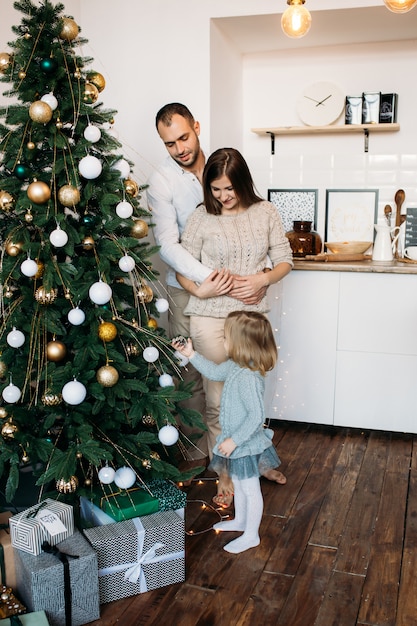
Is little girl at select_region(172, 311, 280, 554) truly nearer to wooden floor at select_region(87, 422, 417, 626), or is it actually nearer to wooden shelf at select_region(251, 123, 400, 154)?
wooden floor at select_region(87, 422, 417, 626)

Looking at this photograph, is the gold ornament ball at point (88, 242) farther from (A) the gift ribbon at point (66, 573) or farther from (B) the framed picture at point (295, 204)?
(B) the framed picture at point (295, 204)

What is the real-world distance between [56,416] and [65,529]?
0.37 meters

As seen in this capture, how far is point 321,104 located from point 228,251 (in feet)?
5.02

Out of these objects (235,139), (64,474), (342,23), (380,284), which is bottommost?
(64,474)

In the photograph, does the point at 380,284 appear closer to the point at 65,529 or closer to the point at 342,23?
the point at 342,23

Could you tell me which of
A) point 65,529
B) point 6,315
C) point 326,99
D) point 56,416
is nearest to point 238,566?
point 65,529

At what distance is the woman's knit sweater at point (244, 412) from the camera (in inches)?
88.2

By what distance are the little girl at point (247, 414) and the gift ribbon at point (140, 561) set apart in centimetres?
31

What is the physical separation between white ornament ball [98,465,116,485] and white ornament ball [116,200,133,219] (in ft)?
2.66

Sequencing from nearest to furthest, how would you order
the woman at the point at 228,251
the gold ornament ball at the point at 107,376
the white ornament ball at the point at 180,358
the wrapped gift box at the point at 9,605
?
the wrapped gift box at the point at 9,605, the gold ornament ball at the point at 107,376, the white ornament ball at the point at 180,358, the woman at the point at 228,251

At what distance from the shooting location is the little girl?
2.24 meters

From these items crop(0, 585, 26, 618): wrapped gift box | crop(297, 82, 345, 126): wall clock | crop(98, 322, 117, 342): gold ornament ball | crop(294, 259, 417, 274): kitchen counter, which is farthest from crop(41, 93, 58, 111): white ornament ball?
crop(297, 82, 345, 126): wall clock

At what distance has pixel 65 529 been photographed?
6.23 feet

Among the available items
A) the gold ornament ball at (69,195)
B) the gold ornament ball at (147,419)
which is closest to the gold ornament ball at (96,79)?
the gold ornament ball at (69,195)
